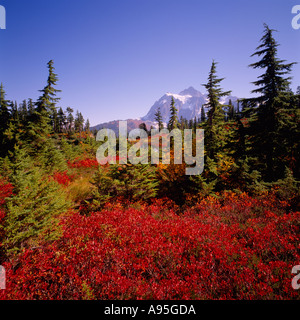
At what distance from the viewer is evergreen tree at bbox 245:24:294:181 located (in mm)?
10344

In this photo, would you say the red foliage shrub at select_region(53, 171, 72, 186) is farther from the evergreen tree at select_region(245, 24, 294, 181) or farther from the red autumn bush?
the evergreen tree at select_region(245, 24, 294, 181)

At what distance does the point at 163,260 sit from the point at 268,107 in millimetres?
11808

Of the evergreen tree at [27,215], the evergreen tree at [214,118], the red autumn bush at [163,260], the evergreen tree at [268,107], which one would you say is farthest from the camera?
the evergreen tree at [214,118]

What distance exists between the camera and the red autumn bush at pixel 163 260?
372cm

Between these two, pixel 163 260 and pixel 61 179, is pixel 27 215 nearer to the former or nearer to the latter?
pixel 163 260

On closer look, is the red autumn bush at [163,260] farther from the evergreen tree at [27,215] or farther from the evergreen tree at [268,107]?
the evergreen tree at [268,107]

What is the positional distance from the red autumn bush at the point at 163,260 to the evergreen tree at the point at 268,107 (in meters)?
4.72

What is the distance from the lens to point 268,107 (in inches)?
416

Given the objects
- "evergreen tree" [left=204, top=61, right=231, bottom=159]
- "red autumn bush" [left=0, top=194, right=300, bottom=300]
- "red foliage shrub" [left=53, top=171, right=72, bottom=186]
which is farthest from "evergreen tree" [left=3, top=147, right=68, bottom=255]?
"evergreen tree" [left=204, top=61, right=231, bottom=159]

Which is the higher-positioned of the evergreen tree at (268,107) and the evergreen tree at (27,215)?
the evergreen tree at (268,107)

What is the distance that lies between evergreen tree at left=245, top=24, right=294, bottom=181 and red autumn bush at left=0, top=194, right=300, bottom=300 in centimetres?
472

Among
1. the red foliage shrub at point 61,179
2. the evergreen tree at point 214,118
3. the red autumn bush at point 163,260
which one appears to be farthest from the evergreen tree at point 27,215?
the evergreen tree at point 214,118
